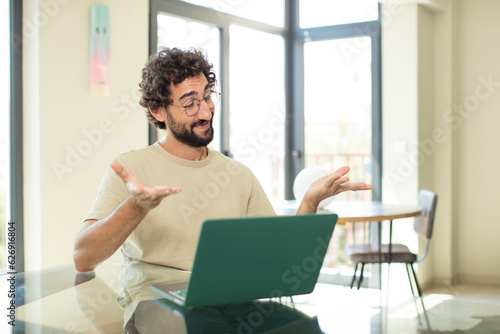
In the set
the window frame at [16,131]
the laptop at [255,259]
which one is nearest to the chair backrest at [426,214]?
the window frame at [16,131]

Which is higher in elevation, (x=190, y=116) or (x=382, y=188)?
(x=190, y=116)

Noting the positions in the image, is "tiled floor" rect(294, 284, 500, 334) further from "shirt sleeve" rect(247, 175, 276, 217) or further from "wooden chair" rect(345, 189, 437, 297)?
"wooden chair" rect(345, 189, 437, 297)

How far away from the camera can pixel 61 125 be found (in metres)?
3.00

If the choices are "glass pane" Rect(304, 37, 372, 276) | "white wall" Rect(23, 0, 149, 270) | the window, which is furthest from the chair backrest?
"white wall" Rect(23, 0, 149, 270)

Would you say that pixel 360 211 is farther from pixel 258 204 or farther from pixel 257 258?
pixel 257 258

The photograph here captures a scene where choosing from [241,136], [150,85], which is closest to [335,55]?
[241,136]

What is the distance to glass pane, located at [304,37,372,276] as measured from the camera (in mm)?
4766

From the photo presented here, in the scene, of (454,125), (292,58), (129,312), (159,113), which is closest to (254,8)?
(292,58)

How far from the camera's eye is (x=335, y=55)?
483 centimetres

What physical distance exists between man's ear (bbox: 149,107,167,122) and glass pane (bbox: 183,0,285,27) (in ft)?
7.53

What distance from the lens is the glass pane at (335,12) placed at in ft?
15.3

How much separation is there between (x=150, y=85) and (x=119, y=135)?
1541mm

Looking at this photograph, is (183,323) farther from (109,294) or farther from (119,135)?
(119,135)

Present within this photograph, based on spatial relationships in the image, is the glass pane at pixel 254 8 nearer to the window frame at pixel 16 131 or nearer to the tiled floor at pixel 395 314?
the window frame at pixel 16 131
